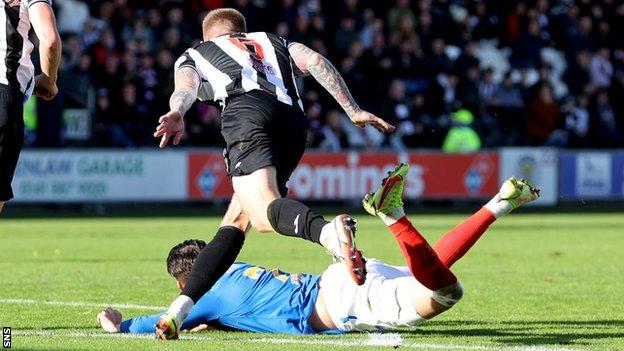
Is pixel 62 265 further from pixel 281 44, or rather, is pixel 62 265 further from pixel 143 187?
pixel 143 187

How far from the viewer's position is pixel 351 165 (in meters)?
22.8

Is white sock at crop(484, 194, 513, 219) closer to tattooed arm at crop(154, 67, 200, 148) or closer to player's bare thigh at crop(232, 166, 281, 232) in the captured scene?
player's bare thigh at crop(232, 166, 281, 232)

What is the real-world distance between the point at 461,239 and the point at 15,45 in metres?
2.68

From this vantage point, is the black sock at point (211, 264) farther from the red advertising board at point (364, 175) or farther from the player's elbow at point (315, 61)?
the red advertising board at point (364, 175)

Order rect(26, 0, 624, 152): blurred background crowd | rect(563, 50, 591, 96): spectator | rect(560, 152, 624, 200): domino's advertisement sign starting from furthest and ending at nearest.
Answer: rect(563, 50, 591, 96): spectator, rect(560, 152, 624, 200): domino's advertisement sign, rect(26, 0, 624, 152): blurred background crowd

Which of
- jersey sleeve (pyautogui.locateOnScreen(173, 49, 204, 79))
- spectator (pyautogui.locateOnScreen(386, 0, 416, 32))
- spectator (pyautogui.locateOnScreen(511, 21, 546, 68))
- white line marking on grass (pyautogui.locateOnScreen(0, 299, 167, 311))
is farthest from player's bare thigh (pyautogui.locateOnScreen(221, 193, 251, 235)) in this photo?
spectator (pyautogui.locateOnScreen(511, 21, 546, 68))

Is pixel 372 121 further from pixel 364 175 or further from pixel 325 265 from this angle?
pixel 364 175

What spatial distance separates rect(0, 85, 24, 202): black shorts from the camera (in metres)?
7.13

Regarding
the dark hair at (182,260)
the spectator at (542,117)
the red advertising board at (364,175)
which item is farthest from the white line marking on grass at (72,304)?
the spectator at (542,117)

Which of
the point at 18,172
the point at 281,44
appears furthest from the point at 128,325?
the point at 18,172

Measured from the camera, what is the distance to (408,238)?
21.2 feet

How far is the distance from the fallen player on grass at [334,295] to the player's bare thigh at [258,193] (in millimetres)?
574

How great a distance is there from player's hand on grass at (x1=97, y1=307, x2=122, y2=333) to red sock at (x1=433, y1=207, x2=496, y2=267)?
1777 mm

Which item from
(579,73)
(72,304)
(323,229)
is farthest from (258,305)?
(579,73)
